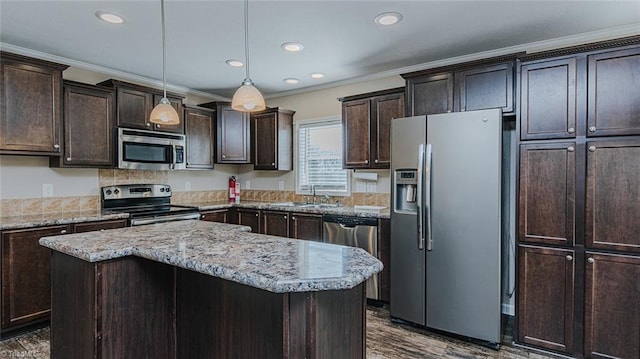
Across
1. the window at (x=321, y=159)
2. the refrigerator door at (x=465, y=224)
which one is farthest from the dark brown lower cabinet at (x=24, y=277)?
the refrigerator door at (x=465, y=224)

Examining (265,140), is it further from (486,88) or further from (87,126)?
(486,88)

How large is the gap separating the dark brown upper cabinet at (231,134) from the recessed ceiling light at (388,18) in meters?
2.69

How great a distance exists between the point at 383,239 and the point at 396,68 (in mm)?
1879

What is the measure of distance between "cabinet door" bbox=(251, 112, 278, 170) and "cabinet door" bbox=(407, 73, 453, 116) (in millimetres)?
2040

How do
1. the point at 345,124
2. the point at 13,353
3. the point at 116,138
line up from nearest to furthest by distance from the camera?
1. the point at 13,353
2. the point at 116,138
3. the point at 345,124

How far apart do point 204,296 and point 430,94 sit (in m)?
2.52

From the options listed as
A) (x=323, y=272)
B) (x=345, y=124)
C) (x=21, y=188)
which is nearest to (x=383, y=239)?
(x=345, y=124)

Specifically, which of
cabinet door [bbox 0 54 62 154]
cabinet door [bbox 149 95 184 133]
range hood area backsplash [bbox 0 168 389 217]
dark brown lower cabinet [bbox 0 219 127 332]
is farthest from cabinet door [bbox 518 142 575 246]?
cabinet door [bbox 0 54 62 154]

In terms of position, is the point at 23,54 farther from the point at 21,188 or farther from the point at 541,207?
the point at 541,207

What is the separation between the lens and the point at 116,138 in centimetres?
378

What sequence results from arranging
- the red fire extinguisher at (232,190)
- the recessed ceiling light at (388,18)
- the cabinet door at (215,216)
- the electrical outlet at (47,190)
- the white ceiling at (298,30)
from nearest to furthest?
1. the white ceiling at (298,30)
2. the recessed ceiling light at (388,18)
3. the electrical outlet at (47,190)
4. the cabinet door at (215,216)
5. the red fire extinguisher at (232,190)

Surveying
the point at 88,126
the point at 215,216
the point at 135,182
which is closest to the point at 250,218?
the point at 215,216

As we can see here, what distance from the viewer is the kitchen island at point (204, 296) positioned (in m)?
1.39

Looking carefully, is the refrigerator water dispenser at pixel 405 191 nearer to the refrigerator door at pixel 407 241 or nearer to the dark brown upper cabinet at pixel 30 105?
the refrigerator door at pixel 407 241
